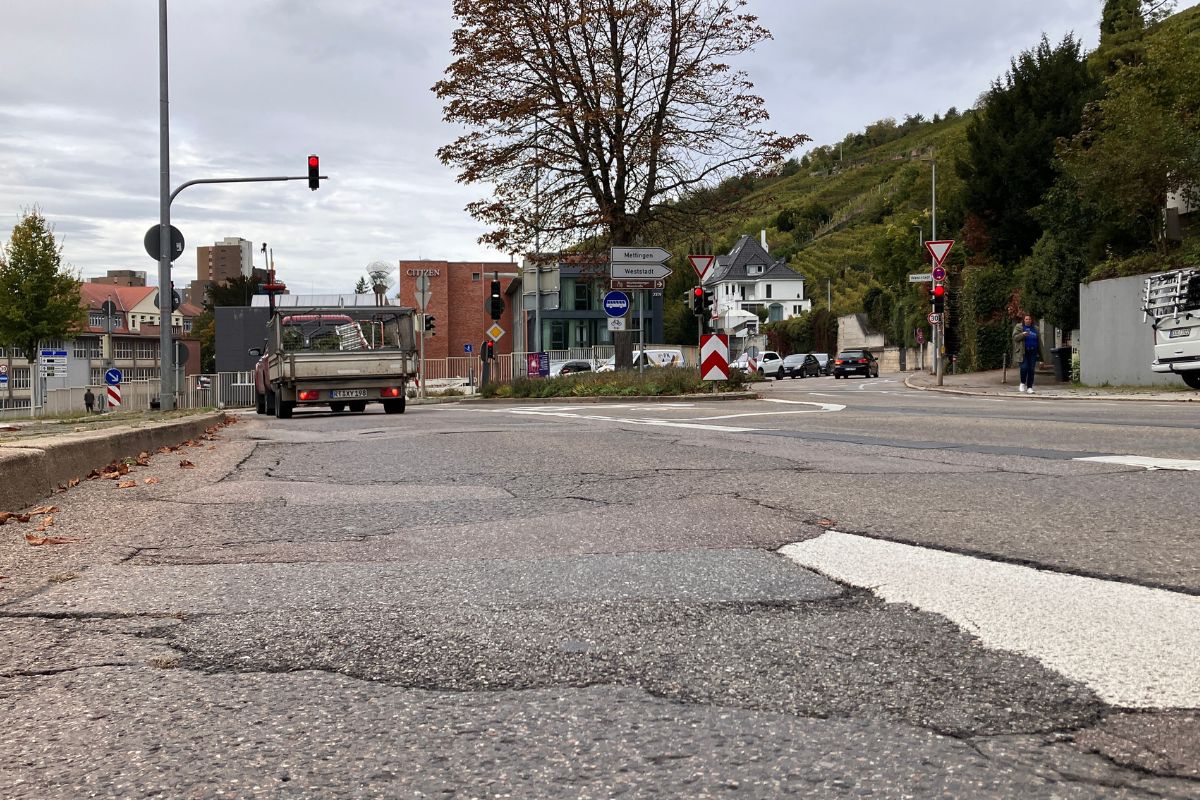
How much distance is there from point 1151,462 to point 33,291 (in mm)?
42597

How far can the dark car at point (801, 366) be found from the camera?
58844 mm

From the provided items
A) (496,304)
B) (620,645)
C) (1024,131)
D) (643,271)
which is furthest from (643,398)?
(1024,131)

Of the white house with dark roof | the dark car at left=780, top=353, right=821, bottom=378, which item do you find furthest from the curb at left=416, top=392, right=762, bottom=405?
the white house with dark roof

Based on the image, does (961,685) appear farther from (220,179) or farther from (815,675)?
(220,179)

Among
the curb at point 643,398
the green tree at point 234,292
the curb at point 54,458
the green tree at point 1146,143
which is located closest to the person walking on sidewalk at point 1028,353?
the green tree at point 1146,143

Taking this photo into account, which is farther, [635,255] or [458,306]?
[458,306]

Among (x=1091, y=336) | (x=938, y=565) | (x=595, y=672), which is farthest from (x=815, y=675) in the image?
(x=1091, y=336)

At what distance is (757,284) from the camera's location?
13350 centimetres

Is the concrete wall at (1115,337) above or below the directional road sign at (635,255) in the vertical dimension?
below

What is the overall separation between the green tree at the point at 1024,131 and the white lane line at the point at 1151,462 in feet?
125

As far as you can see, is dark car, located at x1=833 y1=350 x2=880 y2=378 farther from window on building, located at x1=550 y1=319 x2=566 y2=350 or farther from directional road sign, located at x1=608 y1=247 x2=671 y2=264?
directional road sign, located at x1=608 y1=247 x2=671 y2=264

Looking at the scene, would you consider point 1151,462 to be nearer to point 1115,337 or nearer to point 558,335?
point 1115,337

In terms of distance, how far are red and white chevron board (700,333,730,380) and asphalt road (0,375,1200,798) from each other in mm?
16910

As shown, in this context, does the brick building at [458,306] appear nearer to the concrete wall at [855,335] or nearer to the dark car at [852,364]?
the concrete wall at [855,335]
